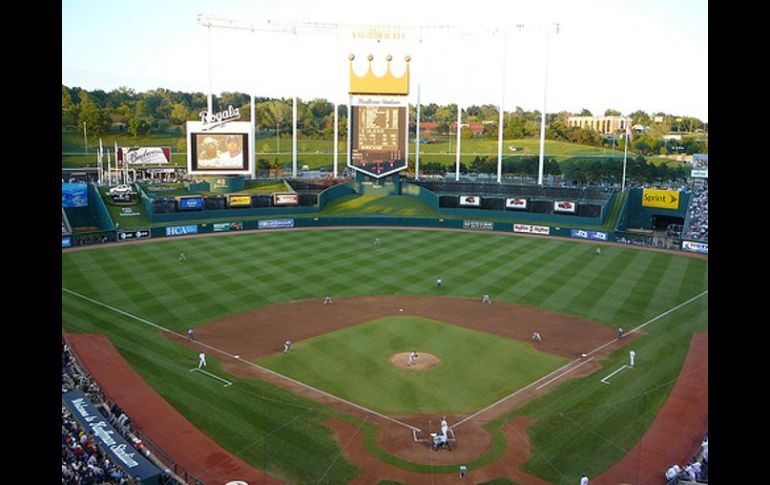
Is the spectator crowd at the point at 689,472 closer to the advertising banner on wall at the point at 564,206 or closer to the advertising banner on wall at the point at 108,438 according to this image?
the advertising banner on wall at the point at 108,438

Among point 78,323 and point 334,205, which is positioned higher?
point 334,205

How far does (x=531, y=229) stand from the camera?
68.3 meters

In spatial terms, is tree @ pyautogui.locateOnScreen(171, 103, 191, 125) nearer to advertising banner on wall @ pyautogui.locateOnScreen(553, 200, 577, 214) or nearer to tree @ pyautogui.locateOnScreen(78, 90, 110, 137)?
tree @ pyautogui.locateOnScreen(78, 90, 110, 137)

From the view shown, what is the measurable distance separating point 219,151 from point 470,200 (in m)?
30.0

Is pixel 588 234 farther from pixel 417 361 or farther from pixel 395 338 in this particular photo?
pixel 417 361

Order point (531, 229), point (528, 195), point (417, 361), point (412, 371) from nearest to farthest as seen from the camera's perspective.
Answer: point (412, 371)
point (417, 361)
point (531, 229)
point (528, 195)

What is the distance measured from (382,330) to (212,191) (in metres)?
50.0

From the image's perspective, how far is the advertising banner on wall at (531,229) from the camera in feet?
221

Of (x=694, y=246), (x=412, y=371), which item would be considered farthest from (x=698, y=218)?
(x=412, y=371)

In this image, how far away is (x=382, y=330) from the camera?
35812 mm

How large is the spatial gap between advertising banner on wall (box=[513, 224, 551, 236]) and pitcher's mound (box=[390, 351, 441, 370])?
38.8 metres
